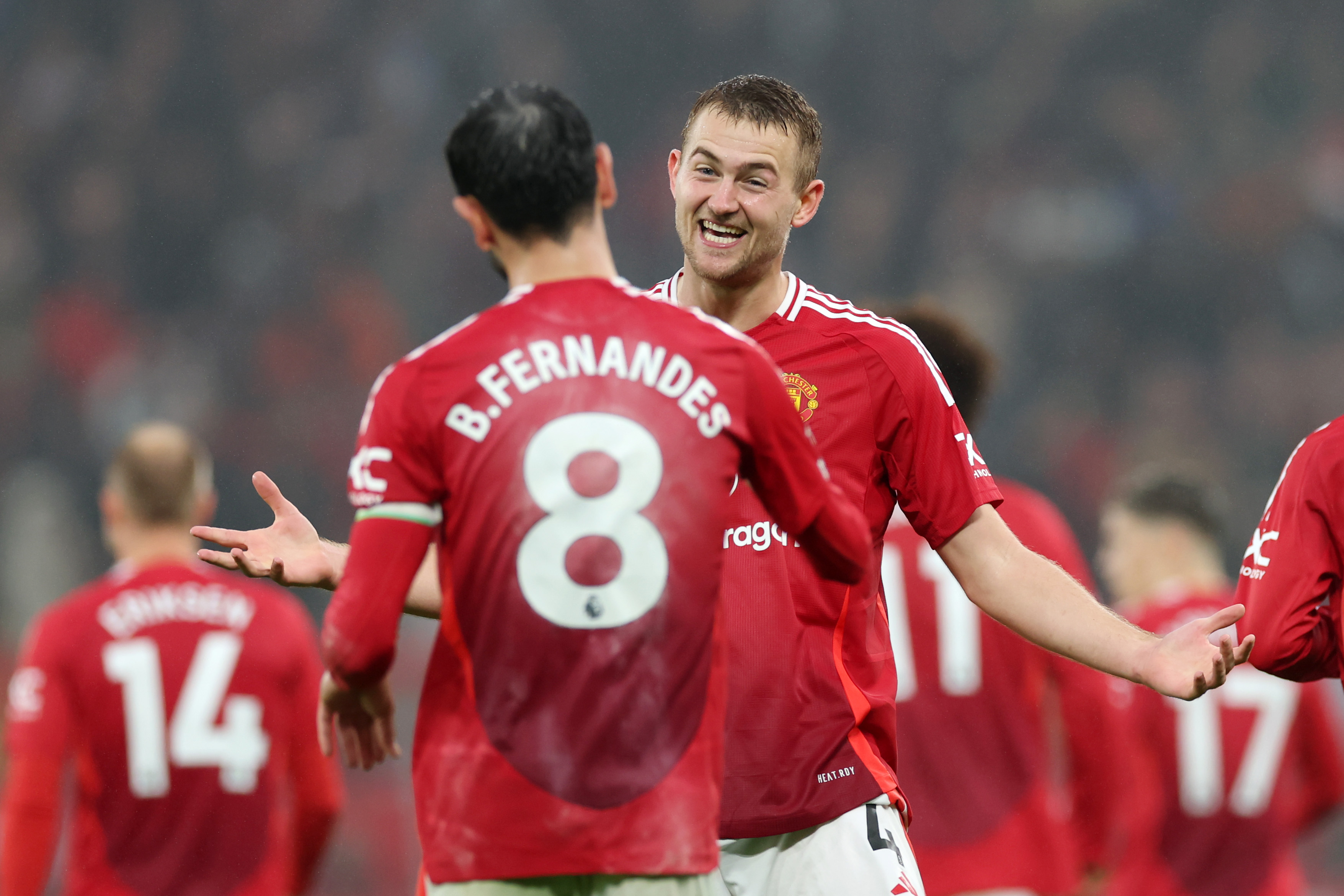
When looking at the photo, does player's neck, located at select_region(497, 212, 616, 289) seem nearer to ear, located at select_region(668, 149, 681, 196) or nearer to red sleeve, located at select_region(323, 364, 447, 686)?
red sleeve, located at select_region(323, 364, 447, 686)

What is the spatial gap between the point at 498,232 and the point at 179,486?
319 cm

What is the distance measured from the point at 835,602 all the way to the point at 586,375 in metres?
1.14

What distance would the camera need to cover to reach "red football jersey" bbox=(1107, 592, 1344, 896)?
6328 mm

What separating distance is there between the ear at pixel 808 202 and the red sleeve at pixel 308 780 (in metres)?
2.54

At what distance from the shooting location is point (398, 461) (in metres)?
2.60

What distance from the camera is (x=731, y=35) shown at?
13688 mm

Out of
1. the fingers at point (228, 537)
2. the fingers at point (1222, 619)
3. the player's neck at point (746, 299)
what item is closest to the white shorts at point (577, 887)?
the fingers at point (228, 537)

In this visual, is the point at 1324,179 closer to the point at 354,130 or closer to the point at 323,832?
the point at 354,130

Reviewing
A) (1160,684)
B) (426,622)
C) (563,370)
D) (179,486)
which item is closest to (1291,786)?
(1160,684)

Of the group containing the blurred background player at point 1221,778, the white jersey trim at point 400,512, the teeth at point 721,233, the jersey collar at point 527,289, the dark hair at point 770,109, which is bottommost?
the blurred background player at point 1221,778

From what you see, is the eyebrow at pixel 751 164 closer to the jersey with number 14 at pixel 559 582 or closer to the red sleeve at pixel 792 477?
the red sleeve at pixel 792 477

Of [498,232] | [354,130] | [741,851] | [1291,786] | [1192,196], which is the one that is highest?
[354,130]

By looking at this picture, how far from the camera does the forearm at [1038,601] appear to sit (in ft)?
10.8

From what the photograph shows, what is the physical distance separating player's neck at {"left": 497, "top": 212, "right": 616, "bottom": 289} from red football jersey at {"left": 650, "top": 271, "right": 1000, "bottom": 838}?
3.15ft
